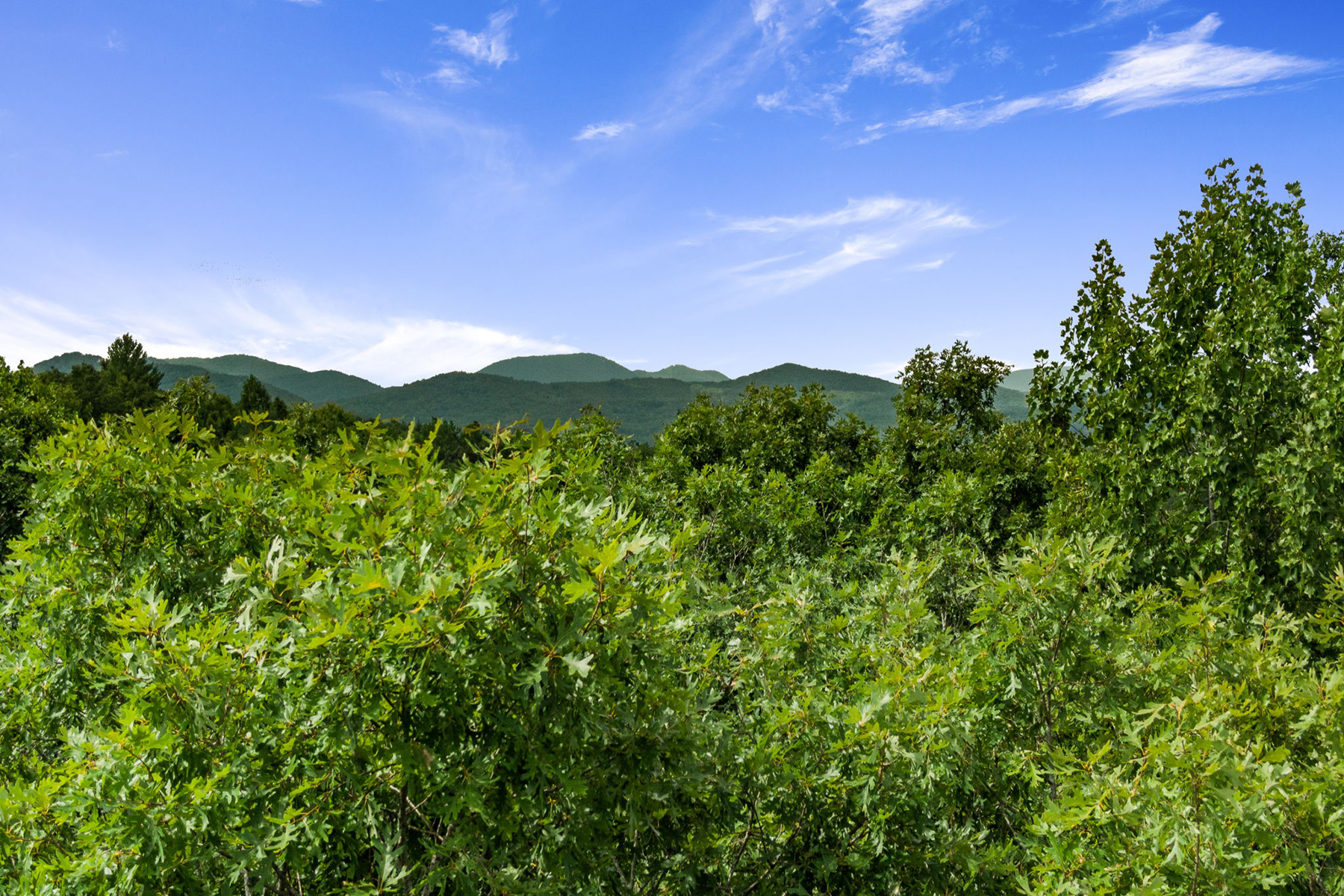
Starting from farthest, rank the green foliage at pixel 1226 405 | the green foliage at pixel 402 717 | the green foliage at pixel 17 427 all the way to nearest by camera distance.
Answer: the green foliage at pixel 17 427, the green foliage at pixel 1226 405, the green foliage at pixel 402 717

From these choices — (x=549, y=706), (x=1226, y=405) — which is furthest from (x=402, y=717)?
(x=1226, y=405)

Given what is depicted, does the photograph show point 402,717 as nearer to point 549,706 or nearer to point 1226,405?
point 549,706

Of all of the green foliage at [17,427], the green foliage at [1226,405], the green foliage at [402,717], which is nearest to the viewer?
the green foliage at [402,717]

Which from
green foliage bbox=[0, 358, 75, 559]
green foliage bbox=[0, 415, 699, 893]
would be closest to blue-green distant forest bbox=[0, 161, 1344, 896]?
green foliage bbox=[0, 415, 699, 893]

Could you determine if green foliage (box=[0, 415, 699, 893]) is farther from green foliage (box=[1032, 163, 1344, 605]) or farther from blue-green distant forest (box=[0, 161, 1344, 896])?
green foliage (box=[1032, 163, 1344, 605])

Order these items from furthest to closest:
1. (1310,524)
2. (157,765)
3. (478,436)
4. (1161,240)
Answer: (1161,240) < (1310,524) < (478,436) < (157,765)

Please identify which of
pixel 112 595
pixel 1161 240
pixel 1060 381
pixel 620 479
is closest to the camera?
pixel 112 595

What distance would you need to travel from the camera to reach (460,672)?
2.53 m

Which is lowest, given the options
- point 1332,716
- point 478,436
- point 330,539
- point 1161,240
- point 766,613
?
point 1332,716

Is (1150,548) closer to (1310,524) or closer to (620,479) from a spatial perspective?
(1310,524)

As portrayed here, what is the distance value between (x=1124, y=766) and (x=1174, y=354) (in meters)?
7.66

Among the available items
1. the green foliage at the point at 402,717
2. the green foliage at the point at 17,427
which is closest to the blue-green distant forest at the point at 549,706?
the green foliage at the point at 402,717

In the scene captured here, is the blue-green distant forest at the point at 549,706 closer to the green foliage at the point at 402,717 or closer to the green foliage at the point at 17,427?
the green foliage at the point at 402,717

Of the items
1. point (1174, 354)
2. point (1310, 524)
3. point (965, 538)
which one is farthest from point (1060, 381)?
point (1310, 524)
